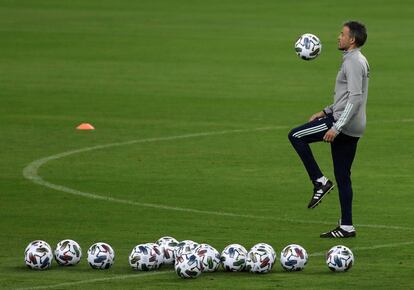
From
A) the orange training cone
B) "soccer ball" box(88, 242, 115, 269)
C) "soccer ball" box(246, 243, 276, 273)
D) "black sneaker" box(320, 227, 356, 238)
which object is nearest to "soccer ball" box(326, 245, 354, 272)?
"soccer ball" box(246, 243, 276, 273)

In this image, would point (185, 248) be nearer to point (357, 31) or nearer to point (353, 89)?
point (353, 89)

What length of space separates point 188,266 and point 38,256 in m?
1.68

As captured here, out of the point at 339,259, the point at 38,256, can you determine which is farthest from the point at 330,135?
the point at 38,256

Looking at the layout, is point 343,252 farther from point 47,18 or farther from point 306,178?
point 47,18

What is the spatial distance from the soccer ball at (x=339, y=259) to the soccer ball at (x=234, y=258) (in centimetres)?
91

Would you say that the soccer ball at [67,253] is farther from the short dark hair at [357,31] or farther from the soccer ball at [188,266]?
the short dark hair at [357,31]

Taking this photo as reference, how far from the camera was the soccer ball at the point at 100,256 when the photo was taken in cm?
1588

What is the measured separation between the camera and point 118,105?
32.0 metres

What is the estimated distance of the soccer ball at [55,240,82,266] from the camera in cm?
1603

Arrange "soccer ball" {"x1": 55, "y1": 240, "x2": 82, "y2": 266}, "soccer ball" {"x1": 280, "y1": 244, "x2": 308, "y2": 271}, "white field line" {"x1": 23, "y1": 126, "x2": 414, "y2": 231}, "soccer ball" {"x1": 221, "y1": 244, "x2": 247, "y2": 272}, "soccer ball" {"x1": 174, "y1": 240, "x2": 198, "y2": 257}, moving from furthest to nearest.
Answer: "white field line" {"x1": 23, "y1": 126, "x2": 414, "y2": 231} → "soccer ball" {"x1": 55, "y1": 240, "x2": 82, "y2": 266} → "soccer ball" {"x1": 280, "y1": 244, "x2": 308, "y2": 271} → "soccer ball" {"x1": 221, "y1": 244, "x2": 247, "y2": 272} → "soccer ball" {"x1": 174, "y1": 240, "x2": 198, "y2": 257}

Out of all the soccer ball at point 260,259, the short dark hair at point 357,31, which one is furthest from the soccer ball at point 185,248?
the short dark hair at point 357,31

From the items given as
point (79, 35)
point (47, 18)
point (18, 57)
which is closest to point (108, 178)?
point (18, 57)

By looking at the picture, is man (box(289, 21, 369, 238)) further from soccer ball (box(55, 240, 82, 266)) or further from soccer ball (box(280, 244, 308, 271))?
soccer ball (box(55, 240, 82, 266))

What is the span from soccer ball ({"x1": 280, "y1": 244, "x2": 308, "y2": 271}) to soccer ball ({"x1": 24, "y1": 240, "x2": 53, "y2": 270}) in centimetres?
249
